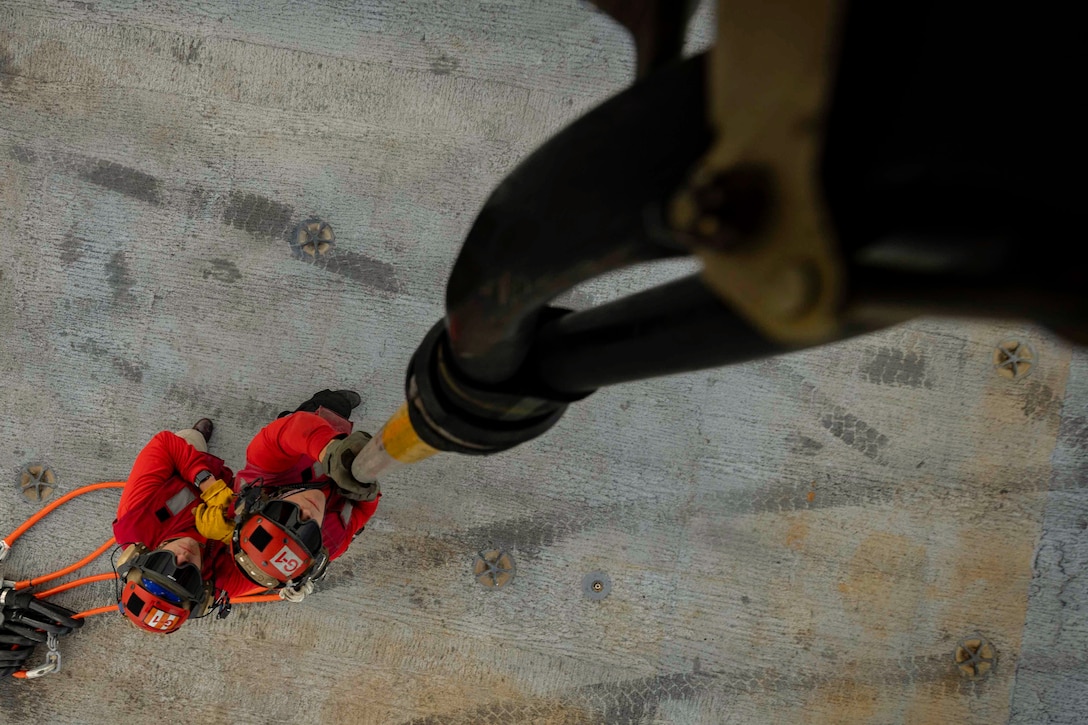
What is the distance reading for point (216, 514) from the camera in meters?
3.17

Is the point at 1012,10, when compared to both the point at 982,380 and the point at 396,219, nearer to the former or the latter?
the point at 396,219

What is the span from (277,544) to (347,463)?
1.51ft

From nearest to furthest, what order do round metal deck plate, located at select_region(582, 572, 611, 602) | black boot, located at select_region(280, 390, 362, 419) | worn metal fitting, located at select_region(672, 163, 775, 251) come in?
worn metal fitting, located at select_region(672, 163, 775, 251), black boot, located at select_region(280, 390, 362, 419), round metal deck plate, located at select_region(582, 572, 611, 602)

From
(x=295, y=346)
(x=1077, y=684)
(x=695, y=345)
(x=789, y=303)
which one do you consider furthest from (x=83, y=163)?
(x=1077, y=684)

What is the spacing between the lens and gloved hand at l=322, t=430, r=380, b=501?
9.21ft

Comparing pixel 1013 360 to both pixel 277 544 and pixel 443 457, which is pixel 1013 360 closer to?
pixel 443 457

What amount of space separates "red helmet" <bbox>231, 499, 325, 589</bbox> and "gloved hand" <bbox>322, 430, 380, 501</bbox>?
0.27 metres

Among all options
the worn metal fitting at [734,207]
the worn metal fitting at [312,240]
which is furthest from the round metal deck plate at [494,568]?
the worn metal fitting at [734,207]

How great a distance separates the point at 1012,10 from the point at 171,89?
4391 millimetres

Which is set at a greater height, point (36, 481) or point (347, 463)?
point (347, 463)

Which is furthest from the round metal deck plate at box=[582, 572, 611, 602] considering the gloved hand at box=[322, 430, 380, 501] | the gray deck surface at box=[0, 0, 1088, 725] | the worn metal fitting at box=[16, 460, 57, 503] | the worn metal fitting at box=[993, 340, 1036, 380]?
the worn metal fitting at box=[16, 460, 57, 503]

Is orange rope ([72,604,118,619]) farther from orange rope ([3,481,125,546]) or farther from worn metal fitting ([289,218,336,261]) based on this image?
worn metal fitting ([289,218,336,261])

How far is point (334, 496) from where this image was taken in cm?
321

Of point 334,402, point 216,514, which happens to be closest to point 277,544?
point 216,514
